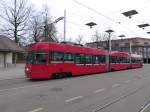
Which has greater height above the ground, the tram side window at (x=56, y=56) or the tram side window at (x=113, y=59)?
the tram side window at (x=56, y=56)

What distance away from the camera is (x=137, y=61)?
165ft

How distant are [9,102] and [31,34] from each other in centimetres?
5317

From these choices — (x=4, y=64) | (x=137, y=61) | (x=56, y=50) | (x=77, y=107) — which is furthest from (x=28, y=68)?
(x=137, y=61)

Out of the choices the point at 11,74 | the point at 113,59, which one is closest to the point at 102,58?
the point at 113,59

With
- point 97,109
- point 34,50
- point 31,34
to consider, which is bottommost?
point 97,109

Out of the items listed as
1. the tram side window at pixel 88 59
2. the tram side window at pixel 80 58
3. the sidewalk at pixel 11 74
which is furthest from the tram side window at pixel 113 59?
the sidewalk at pixel 11 74

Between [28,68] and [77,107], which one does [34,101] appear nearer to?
[77,107]

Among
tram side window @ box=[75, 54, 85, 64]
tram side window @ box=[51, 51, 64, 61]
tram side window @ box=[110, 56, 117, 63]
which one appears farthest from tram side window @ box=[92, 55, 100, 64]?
tram side window @ box=[51, 51, 64, 61]

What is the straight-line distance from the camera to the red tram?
2028 centimetres

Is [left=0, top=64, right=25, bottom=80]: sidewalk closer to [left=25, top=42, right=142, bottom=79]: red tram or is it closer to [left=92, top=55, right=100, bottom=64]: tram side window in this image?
[left=25, top=42, right=142, bottom=79]: red tram

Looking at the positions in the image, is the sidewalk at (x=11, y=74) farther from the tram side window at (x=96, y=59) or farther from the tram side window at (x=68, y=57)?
the tram side window at (x=96, y=59)

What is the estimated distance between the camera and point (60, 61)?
22156mm

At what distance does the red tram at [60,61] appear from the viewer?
20281mm

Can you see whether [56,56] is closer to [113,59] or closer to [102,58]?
[102,58]
